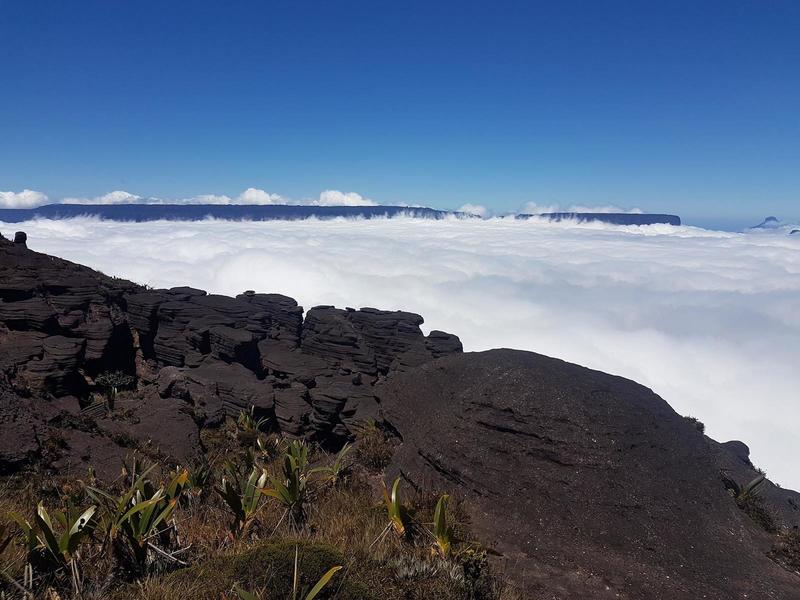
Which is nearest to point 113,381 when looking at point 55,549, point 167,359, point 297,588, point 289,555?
point 167,359

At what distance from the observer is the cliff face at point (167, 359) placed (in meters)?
13.1

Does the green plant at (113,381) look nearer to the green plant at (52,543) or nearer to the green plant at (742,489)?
the green plant at (52,543)

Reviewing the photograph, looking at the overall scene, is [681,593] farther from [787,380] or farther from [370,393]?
[787,380]

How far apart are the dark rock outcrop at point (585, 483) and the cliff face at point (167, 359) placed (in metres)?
8.16

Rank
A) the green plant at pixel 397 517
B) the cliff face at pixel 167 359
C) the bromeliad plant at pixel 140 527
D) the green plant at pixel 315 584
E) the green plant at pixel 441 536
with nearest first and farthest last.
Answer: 1. the green plant at pixel 315 584
2. the bromeliad plant at pixel 140 527
3. the green plant at pixel 441 536
4. the green plant at pixel 397 517
5. the cliff face at pixel 167 359

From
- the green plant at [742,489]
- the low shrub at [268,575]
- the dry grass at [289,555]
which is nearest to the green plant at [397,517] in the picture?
the dry grass at [289,555]

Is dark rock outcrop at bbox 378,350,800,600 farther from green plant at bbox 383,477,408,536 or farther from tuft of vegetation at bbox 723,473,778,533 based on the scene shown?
green plant at bbox 383,477,408,536

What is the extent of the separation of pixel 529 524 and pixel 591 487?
141 cm

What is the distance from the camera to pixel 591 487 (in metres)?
Answer: 8.48

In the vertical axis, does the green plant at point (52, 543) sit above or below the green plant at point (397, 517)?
above

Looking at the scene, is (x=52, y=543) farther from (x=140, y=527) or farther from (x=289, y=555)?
(x=289, y=555)

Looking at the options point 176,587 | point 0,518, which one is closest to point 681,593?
point 176,587

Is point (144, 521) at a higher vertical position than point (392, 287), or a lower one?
higher

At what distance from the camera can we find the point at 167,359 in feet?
101
